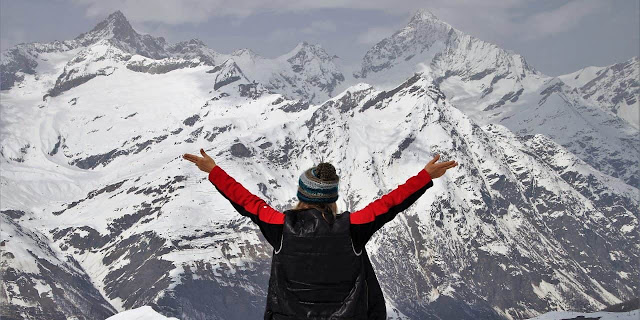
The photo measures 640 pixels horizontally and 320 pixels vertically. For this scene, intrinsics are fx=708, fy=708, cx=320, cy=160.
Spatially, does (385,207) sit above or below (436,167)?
below

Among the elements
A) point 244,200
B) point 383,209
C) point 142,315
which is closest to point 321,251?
point 383,209

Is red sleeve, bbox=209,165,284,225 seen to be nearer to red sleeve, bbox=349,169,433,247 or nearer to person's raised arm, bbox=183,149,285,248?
person's raised arm, bbox=183,149,285,248

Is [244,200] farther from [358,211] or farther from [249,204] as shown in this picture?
[358,211]

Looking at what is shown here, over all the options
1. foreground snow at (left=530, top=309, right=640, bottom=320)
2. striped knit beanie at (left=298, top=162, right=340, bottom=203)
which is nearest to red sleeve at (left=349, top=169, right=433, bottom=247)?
striped knit beanie at (left=298, top=162, right=340, bottom=203)

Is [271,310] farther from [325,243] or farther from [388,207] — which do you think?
[388,207]

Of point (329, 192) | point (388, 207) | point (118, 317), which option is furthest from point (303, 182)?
point (118, 317)

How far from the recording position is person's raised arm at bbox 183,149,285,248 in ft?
31.7

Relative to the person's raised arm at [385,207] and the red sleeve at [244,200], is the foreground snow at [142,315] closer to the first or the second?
the red sleeve at [244,200]

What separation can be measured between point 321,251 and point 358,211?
732mm

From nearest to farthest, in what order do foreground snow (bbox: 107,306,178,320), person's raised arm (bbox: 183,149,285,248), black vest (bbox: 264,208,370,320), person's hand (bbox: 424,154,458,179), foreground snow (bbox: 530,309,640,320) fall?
black vest (bbox: 264,208,370,320), person's raised arm (bbox: 183,149,285,248), person's hand (bbox: 424,154,458,179), foreground snow (bbox: 107,306,178,320), foreground snow (bbox: 530,309,640,320)

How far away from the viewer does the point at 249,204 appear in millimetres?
10031

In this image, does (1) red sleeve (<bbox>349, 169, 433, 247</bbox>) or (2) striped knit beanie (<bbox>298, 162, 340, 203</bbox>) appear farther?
(2) striped knit beanie (<bbox>298, 162, 340, 203</bbox>)

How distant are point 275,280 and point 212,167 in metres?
1.95

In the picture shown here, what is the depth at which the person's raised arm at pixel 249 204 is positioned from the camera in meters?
9.66
